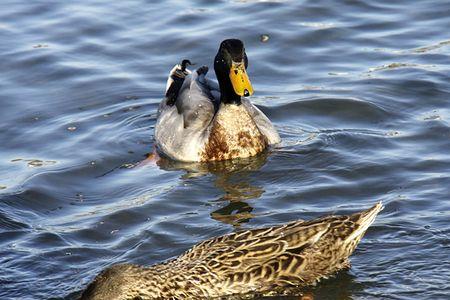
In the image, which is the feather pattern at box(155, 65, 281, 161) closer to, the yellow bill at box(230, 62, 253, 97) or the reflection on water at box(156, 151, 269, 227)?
the reflection on water at box(156, 151, 269, 227)

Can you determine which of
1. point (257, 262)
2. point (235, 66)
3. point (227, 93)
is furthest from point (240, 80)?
point (257, 262)

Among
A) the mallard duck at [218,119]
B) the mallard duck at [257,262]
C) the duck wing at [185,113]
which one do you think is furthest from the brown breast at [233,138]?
the mallard duck at [257,262]

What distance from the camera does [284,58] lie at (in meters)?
16.3

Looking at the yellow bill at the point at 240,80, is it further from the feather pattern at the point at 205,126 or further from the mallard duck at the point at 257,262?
the mallard duck at the point at 257,262

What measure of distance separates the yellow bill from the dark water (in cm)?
74

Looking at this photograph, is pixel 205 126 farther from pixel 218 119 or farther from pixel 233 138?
pixel 233 138

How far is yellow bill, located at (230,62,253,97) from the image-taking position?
13.7 metres

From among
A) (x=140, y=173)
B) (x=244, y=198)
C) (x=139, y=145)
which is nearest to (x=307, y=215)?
(x=244, y=198)

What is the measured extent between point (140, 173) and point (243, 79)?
1.60 metres

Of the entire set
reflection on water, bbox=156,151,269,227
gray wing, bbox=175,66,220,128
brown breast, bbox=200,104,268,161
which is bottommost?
Result: reflection on water, bbox=156,151,269,227

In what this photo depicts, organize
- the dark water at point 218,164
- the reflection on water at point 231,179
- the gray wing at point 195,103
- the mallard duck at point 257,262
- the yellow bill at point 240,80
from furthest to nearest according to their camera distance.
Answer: the gray wing at point 195,103 → the yellow bill at point 240,80 → the reflection on water at point 231,179 → the dark water at point 218,164 → the mallard duck at point 257,262

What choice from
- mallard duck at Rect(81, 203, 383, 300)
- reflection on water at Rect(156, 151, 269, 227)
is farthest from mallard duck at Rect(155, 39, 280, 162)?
mallard duck at Rect(81, 203, 383, 300)

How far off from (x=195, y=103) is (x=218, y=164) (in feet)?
3.58

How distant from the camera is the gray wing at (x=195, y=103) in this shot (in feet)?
47.2
